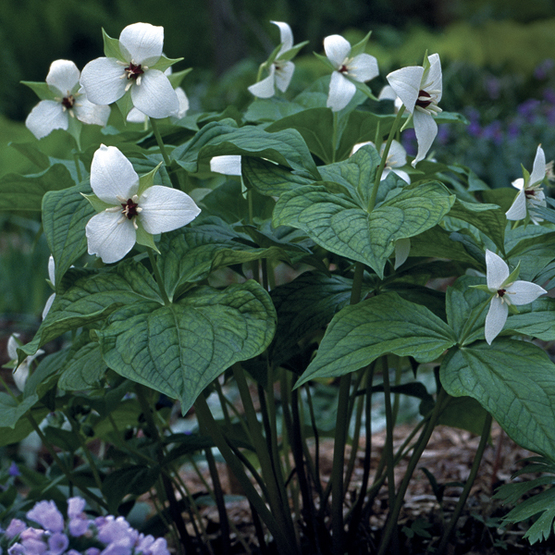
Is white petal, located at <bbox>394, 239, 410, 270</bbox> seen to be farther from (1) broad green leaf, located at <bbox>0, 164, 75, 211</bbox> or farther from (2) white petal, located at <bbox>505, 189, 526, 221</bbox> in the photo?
(1) broad green leaf, located at <bbox>0, 164, 75, 211</bbox>

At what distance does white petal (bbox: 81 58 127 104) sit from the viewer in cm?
83

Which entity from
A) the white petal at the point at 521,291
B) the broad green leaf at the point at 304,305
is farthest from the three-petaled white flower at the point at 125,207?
the white petal at the point at 521,291

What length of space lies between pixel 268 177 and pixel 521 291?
383mm

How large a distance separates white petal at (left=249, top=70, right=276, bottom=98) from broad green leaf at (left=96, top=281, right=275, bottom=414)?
497 mm

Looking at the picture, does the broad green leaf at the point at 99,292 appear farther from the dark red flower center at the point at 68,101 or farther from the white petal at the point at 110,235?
the dark red flower center at the point at 68,101

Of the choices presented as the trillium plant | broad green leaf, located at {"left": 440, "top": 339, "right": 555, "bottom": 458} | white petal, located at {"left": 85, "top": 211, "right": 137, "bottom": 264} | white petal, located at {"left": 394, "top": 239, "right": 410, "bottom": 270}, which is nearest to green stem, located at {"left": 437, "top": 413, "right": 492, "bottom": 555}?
the trillium plant

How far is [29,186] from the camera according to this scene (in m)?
1.01

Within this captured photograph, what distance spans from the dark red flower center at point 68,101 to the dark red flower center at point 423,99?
626 mm

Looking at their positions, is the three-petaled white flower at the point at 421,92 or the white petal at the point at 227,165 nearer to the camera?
the three-petaled white flower at the point at 421,92

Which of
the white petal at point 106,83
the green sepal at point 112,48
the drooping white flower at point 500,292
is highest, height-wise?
the green sepal at point 112,48

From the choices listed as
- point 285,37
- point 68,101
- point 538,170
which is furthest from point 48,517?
point 285,37

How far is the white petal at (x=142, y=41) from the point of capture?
81cm

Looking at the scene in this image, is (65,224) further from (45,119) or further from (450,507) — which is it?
(450,507)

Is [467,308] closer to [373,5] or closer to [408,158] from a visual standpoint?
[408,158]
